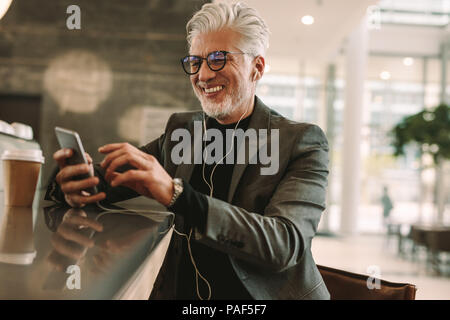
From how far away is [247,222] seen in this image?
0.95m

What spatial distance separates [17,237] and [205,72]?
78 centimetres

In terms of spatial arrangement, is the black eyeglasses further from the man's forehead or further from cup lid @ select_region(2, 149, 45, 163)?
cup lid @ select_region(2, 149, 45, 163)

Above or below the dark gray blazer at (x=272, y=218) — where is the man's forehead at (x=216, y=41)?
above

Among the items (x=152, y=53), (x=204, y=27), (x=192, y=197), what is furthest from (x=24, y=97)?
(x=192, y=197)

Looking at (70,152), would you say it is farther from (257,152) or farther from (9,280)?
(9,280)

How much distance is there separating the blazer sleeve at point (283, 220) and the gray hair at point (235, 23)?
36 cm

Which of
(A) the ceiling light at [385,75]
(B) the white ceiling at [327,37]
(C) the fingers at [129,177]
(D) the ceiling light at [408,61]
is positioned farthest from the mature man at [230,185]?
(D) the ceiling light at [408,61]

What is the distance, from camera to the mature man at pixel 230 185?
3.04 feet

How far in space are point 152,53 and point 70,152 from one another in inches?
106

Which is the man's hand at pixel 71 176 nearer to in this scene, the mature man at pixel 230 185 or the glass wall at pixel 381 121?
the mature man at pixel 230 185

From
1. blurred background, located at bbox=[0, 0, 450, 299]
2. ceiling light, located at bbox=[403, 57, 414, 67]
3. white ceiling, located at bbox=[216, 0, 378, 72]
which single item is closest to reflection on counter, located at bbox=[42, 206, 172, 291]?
blurred background, located at bbox=[0, 0, 450, 299]

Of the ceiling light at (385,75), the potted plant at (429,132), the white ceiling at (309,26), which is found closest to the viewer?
the white ceiling at (309,26)

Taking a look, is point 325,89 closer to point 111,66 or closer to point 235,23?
point 111,66

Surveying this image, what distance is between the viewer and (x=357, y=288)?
1.14m
